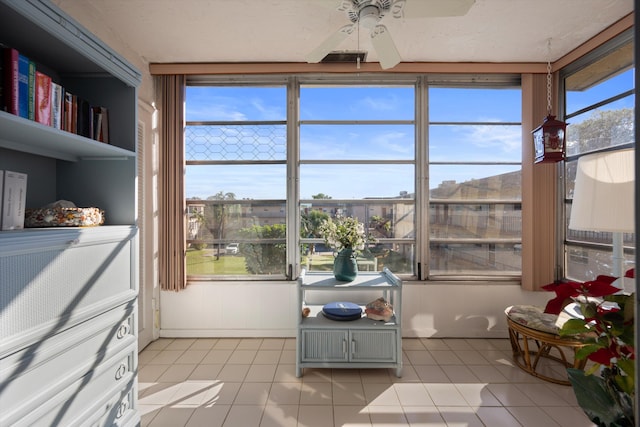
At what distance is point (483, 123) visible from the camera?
331 cm

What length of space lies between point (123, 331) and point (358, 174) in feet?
8.40

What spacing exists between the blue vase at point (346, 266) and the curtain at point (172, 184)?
1.74 meters

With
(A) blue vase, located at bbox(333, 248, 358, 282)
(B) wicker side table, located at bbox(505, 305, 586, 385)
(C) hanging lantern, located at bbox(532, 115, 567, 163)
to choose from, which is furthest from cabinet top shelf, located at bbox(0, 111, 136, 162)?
(B) wicker side table, located at bbox(505, 305, 586, 385)

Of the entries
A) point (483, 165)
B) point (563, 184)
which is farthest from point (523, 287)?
point (483, 165)

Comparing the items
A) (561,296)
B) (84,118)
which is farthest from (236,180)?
(561,296)

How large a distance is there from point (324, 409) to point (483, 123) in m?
3.32

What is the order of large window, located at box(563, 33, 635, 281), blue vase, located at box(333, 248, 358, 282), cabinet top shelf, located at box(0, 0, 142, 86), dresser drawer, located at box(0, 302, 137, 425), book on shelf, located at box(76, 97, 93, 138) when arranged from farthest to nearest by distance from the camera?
blue vase, located at box(333, 248, 358, 282) → large window, located at box(563, 33, 635, 281) → book on shelf, located at box(76, 97, 93, 138) → cabinet top shelf, located at box(0, 0, 142, 86) → dresser drawer, located at box(0, 302, 137, 425)

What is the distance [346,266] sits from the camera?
263 cm

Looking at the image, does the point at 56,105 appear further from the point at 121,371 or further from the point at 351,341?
the point at 351,341

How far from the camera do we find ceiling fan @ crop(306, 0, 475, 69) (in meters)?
1.60

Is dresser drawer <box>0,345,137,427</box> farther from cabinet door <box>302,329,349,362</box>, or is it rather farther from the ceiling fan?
the ceiling fan

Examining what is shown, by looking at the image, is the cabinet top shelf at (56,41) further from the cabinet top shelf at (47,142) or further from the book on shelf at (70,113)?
the cabinet top shelf at (47,142)

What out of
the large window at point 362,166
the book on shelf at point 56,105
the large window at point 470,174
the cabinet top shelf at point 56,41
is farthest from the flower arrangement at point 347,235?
the book on shelf at point 56,105

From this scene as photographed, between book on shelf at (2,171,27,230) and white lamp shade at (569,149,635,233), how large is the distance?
8.36ft
